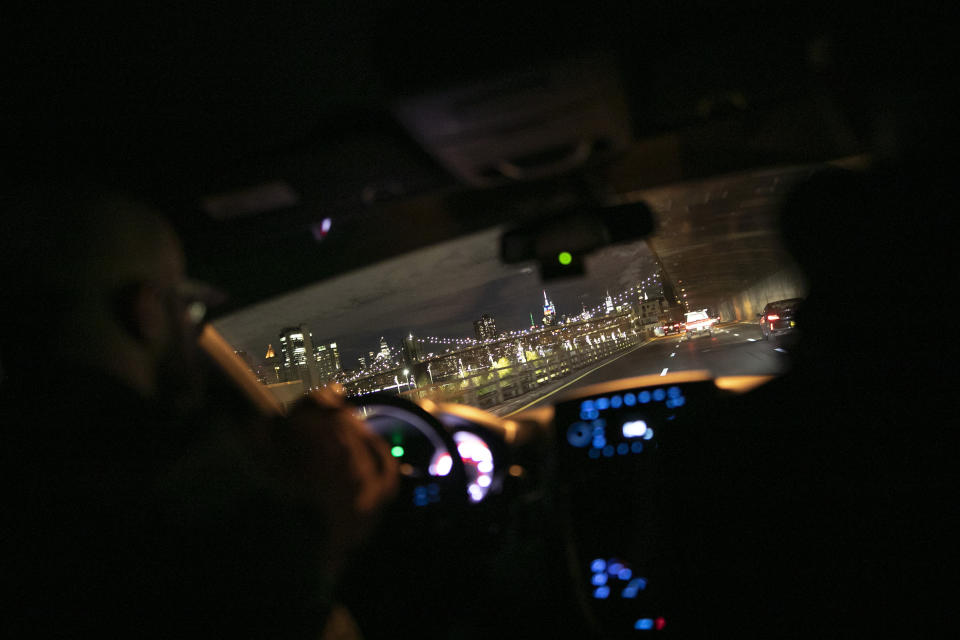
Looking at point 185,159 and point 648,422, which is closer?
point 648,422

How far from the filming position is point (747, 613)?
1696mm

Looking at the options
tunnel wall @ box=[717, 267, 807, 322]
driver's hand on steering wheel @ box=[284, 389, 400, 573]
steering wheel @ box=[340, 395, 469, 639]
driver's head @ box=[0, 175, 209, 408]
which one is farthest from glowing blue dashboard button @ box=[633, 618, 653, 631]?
tunnel wall @ box=[717, 267, 807, 322]

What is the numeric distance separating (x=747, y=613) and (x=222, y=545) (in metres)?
1.60

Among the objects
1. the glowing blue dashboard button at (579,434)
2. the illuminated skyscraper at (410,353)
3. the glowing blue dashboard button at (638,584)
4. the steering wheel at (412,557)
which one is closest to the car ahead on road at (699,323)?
the illuminated skyscraper at (410,353)

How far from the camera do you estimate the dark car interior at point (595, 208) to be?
1.37 m

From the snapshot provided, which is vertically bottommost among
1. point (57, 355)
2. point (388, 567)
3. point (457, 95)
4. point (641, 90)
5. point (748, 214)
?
point (388, 567)

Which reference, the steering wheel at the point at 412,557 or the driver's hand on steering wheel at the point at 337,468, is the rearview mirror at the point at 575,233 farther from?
the driver's hand on steering wheel at the point at 337,468

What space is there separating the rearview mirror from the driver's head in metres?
2.06

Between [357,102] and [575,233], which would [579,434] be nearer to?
[575,233]

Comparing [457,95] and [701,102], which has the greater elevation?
[701,102]

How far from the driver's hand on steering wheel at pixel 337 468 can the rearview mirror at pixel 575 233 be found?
73.5 inches

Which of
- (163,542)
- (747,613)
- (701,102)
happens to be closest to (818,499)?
(747,613)

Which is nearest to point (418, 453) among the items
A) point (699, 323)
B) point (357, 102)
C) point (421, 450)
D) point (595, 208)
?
point (421, 450)

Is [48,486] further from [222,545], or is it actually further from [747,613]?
[747,613]
